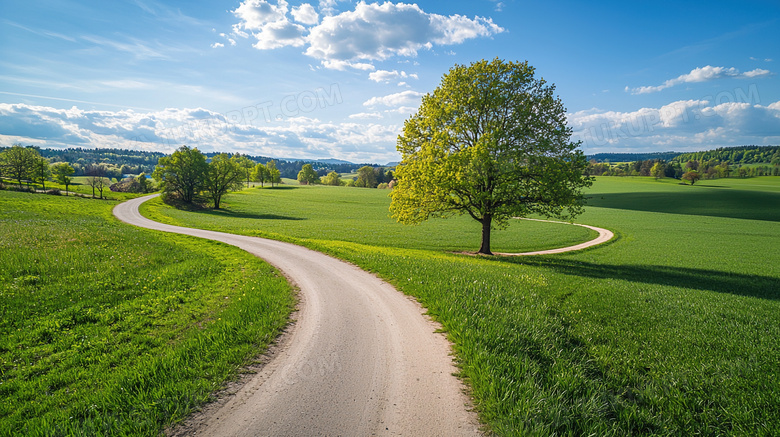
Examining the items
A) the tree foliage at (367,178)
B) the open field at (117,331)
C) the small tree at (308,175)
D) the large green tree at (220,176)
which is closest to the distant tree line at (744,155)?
the tree foliage at (367,178)

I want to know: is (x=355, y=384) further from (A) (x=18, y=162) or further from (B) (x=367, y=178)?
(B) (x=367, y=178)

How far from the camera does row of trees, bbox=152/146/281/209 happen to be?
62469 millimetres

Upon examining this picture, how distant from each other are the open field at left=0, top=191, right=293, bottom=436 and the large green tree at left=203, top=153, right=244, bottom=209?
2044 inches

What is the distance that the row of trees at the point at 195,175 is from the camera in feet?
205

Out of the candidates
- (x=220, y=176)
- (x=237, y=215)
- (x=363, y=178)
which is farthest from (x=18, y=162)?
(x=363, y=178)

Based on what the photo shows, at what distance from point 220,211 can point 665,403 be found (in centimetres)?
6719

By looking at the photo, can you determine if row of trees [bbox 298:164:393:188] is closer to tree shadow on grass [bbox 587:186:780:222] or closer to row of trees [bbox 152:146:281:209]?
row of trees [bbox 152:146:281:209]

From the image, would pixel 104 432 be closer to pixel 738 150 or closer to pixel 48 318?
pixel 48 318

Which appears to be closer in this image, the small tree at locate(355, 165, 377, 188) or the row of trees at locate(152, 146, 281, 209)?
the row of trees at locate(152, 146, 281, 209)

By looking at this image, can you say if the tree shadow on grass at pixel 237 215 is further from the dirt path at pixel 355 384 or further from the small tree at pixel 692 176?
the small tree at pixel 692 176

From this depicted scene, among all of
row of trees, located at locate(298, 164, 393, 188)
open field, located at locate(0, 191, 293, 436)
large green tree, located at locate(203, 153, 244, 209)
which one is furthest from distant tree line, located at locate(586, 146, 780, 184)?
open field, located at locate(0, 191, 293, 436)

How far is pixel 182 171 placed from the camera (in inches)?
2459

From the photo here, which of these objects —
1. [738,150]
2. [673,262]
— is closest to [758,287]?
[673,262]

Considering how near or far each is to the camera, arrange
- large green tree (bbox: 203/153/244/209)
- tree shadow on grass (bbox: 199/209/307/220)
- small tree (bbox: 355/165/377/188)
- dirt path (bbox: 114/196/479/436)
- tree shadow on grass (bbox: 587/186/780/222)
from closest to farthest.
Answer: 1. dirt path (bbox: 114/196/479/436)
2. tree shadow on grass (bbox: 199/209/307/220)
3. tree shadow on grass (bbox: 587/186/780/222)
4. large green tree (bbox: 203/153/244/209)
5. small tree (bbox: 355/165/377/188)
